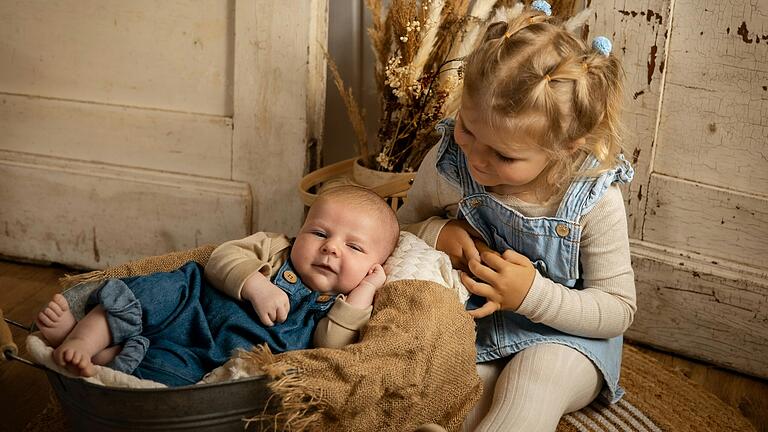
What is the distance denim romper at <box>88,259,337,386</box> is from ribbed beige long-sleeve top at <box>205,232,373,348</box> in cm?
2

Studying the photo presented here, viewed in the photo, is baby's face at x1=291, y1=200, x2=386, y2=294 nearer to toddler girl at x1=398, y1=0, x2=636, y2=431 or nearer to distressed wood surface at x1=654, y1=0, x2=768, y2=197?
toddler girl at x1=398, y1=0, x2=636, y2=431

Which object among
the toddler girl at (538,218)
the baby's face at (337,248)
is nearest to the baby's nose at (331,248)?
the baby's face at (337,248)

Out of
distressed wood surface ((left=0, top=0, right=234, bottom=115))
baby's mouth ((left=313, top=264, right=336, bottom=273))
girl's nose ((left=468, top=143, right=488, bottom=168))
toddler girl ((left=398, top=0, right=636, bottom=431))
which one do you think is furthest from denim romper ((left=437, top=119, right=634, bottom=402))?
distressed wood surface ((left=0, top=0, right=234, bottom=115))

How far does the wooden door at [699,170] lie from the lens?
1.66m

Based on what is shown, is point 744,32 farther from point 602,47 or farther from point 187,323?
point 187,323

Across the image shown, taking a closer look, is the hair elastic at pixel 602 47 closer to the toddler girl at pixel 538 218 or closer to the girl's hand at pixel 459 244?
the toddler girl at pixel 538 218

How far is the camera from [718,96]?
1686 millimetres

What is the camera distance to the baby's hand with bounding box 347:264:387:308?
136 centimetres

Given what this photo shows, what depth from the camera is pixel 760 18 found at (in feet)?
5.29

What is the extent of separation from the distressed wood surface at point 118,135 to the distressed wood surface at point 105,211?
0.09 ft

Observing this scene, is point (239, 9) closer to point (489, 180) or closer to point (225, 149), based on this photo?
point (225, 149)

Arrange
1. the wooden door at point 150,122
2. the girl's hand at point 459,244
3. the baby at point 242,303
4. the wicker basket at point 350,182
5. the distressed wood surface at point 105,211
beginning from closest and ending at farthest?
the baby at point 242,303 → the girl's hand at point 459,244 → the wicker basket at point 350,182 → the wooden door at point 150,122 → the distressed wood surface at point 105,211

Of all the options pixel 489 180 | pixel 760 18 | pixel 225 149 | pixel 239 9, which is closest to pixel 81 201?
pixel 225 149

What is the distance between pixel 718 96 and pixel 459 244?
0.64 m
